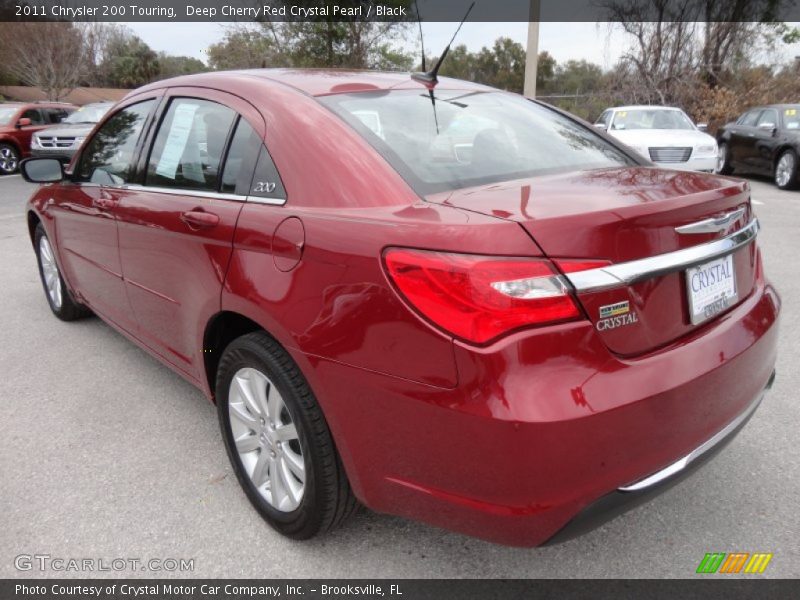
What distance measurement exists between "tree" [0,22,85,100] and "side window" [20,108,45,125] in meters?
15.1

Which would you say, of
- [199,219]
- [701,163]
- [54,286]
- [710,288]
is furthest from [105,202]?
[701,163]

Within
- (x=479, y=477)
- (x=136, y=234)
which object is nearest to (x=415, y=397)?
(x=479, y=477)

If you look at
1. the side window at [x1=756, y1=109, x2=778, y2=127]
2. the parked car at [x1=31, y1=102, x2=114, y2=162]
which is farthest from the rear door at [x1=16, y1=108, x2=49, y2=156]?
A: the side window at [x1=756, y1=109, x2=778, y2=127]

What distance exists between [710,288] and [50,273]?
4.53 meters

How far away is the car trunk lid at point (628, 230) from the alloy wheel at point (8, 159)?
17.0 metres

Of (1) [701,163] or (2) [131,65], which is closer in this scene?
(1) [701,163]

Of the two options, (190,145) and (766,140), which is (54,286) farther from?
(766,140)

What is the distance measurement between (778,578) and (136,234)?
9.37 ft

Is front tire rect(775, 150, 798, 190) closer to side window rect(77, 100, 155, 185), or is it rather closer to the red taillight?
side window rect(77, 100, 155, 185)

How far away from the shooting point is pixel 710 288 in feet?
6.18

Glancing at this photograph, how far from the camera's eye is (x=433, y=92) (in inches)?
102

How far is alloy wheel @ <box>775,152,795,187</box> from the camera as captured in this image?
36.5 ft

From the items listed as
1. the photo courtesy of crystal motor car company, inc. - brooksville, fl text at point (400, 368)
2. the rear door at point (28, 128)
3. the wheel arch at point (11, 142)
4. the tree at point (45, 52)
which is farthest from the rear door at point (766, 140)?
the tree at point (45, 52)

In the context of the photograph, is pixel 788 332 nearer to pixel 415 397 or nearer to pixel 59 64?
pixel 415 397
